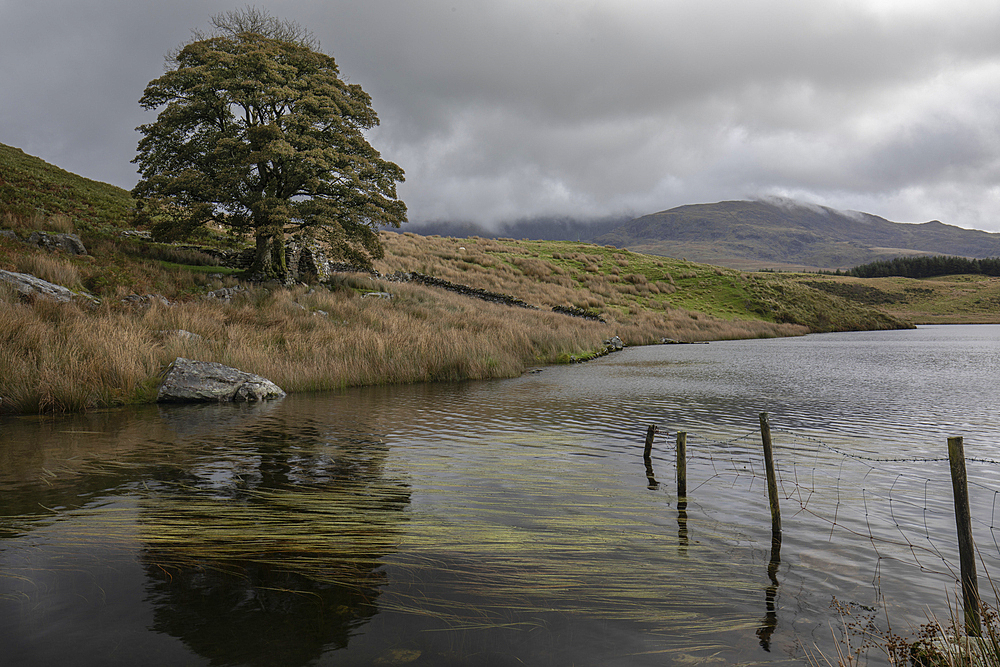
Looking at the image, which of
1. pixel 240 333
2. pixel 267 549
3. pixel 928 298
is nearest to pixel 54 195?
pixel 240 333

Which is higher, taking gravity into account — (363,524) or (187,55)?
(187,55)

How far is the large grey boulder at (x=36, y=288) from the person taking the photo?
13188mm

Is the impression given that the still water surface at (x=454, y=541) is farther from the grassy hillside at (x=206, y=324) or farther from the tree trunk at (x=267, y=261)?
the tree trunk at (x=267, y=261)

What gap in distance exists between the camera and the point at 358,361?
15664 millimetres

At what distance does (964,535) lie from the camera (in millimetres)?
3547

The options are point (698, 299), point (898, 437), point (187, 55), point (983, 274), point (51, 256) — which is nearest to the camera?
point (898, 437)

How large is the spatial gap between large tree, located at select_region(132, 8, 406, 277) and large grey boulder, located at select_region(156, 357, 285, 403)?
8671 millimetres

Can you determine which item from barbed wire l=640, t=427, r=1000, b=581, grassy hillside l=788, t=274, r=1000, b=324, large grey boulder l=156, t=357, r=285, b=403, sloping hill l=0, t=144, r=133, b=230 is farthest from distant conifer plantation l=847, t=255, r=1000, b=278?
large grey boulder l=156, t=357, r=285, b=403

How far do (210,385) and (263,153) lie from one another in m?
10.6

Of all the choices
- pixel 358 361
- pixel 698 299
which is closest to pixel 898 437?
pixel 358 361

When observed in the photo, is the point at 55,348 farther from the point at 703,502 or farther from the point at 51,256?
the point at 703,502

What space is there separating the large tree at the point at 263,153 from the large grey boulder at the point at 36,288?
7.16m

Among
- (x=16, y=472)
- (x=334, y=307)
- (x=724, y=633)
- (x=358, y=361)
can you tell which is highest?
(x=334, y=307)

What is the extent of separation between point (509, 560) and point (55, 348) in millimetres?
11124
